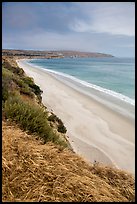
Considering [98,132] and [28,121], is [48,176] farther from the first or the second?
[98,132]

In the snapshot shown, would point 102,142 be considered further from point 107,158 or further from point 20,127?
point 20,127

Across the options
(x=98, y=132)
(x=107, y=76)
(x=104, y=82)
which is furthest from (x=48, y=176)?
(x=107, y=76)

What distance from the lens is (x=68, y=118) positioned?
43.9 feet

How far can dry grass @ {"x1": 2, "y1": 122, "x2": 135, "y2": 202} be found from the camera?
340 centimetres

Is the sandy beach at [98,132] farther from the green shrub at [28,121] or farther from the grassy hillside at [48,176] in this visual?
the grassy hillside at [48,176]

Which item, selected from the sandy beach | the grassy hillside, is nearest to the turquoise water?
the sandy beach

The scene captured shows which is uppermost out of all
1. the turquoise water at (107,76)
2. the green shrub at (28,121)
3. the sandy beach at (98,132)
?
the turquoise water at (107,76)

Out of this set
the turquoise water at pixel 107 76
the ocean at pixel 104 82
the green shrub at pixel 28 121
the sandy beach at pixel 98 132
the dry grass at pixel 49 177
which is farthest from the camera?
the turquoise water at pixel 107 76

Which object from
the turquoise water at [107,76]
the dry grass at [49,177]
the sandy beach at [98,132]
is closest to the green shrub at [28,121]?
the dry grass at [49,177]

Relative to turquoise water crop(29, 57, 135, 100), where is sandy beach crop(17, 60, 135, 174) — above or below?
below

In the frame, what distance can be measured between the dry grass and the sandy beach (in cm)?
168

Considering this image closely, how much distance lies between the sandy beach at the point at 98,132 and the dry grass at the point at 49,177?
1678 mm

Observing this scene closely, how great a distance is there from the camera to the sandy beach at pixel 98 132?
8.97 m

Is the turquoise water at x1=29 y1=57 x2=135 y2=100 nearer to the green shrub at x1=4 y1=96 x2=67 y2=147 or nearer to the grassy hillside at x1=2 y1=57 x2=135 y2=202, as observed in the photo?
the green shrub at x1=4 y1=96 x2=67 y2=147
